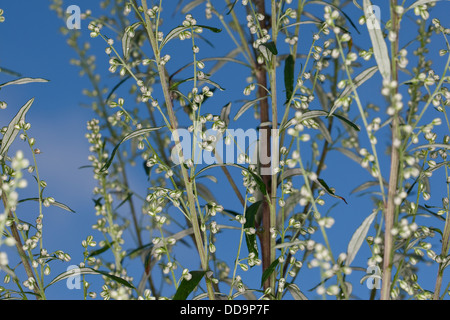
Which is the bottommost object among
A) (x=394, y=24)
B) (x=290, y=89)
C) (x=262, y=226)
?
(x=262, y=226)

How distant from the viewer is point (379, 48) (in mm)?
880

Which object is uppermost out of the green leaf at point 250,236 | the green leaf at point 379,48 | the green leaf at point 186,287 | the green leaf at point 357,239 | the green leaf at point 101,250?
the green leaf at point 379,48

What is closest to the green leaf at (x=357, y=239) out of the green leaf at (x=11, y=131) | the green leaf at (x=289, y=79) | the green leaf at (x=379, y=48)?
the green leaf at (x=379, y=48)

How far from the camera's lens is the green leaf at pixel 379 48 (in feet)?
2.85

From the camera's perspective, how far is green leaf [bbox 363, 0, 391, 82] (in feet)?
2.85

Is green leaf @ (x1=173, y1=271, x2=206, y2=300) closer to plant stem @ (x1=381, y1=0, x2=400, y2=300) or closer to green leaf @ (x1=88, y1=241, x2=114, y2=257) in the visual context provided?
plant stem @ (x1=381, y1=0, x2=400, y2=300)

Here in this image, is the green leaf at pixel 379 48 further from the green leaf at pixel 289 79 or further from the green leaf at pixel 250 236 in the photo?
the green leaf at pixel 250 236

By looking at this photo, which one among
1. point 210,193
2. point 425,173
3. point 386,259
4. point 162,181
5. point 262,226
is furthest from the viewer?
point 162,181

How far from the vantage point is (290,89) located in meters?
1.27

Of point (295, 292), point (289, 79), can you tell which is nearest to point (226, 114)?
point (289, 79)

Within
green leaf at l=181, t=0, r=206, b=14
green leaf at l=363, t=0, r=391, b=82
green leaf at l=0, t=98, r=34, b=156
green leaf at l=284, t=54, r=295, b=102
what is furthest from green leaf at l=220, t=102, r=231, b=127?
green leaf at l=363, t=0, r=391, b=82
